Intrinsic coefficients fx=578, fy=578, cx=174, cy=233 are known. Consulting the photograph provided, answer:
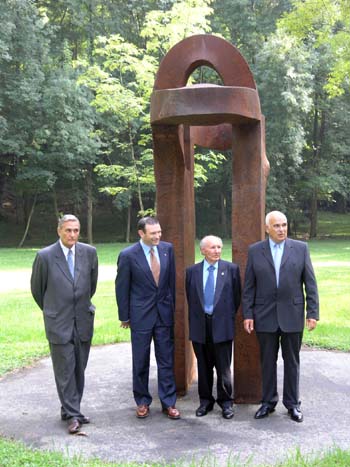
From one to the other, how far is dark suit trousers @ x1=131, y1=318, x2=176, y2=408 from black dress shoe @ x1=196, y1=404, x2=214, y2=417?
0.23m

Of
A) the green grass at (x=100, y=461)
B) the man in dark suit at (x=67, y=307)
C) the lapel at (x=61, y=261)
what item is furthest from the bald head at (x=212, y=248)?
the green grass at (x=100, y=461)

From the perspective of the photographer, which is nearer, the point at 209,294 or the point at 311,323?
the point at 311,323

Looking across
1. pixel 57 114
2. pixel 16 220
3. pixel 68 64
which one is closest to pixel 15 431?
pixel 57 114

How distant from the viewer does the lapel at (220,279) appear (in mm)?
5002

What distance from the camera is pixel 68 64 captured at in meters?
25.0

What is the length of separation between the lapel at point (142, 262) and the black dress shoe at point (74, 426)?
1.29 meters

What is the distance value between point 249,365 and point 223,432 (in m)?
0.94

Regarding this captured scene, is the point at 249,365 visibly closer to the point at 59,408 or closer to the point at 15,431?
the point at 59,408

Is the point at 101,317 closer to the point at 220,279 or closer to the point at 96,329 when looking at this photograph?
the point at 96,329

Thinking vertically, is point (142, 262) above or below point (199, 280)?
above

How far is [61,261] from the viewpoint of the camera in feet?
16.1

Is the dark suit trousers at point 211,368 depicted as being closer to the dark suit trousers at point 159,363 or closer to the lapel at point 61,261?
the dark suit trousers at point 159,363

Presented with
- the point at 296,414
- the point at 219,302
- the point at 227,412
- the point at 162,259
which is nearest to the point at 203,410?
the point at 227,412

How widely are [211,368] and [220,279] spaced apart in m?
0.81
